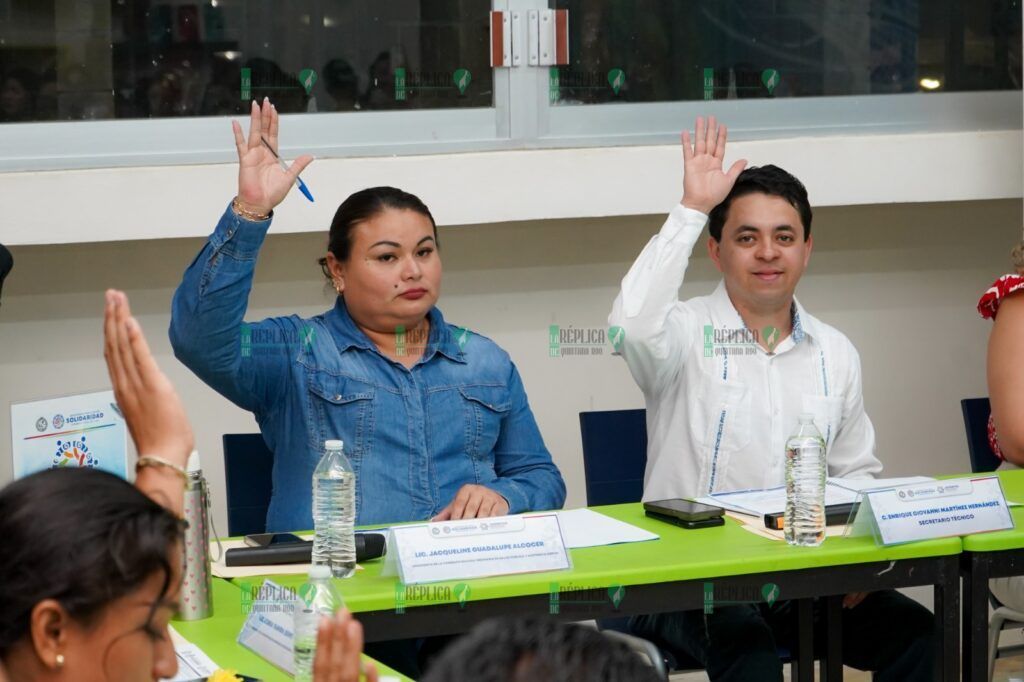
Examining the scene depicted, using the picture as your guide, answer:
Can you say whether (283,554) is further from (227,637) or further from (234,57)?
(234,57)

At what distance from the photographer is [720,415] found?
110 inches

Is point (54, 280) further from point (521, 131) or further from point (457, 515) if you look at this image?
point (457, 515)

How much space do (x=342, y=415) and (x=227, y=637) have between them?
83 cm

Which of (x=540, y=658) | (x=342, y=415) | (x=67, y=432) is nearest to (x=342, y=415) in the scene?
(x=342, y=415)

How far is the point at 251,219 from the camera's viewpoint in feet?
8.07

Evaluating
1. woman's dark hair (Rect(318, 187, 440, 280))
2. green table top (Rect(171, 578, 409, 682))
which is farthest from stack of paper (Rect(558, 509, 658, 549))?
woman's dark hair (Rect(318, 187, 440, 280))

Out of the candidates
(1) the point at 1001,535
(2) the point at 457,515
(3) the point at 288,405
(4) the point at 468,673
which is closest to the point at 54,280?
(3) the point at 288,405

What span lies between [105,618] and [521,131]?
8.70 feet

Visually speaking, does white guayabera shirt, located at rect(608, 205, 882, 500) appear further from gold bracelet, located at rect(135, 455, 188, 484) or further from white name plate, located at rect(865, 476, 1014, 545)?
gold bracelet, located at rect(135, 455, 188, 484)

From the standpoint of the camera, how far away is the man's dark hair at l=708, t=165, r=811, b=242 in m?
2.90

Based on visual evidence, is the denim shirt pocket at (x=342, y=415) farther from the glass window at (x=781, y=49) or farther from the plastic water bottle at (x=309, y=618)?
the glass window at (x=781, y=49)

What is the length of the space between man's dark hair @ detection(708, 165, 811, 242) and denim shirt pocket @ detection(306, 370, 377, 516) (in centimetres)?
92

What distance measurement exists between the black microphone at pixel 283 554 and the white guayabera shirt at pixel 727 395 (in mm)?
844

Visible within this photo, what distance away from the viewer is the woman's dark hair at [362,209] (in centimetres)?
267
